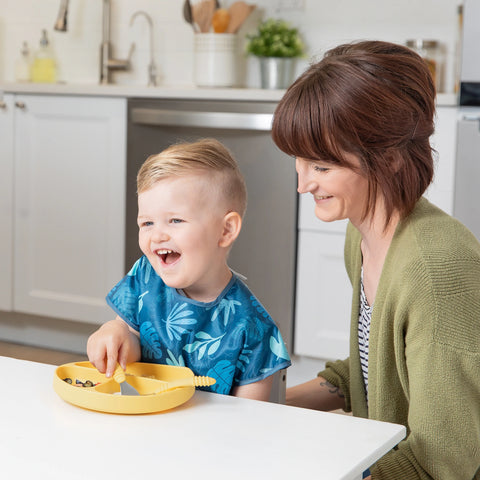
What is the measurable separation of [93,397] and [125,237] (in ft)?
7.41

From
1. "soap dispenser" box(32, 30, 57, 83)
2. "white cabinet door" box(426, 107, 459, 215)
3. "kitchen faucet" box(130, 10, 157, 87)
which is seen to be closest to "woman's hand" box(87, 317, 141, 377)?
"white cabinet door" box(426, 107, 459, 215)

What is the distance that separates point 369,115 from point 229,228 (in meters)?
0.23

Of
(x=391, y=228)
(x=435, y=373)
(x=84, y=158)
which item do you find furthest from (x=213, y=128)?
(x=435, y=373)

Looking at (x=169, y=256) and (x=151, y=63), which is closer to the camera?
(x=169, y=256)

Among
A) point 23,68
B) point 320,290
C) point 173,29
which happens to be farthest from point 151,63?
point 320,290

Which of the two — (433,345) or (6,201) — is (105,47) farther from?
(433,345)

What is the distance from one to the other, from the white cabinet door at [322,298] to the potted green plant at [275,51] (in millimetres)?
707

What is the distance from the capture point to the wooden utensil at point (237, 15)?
3.25 m

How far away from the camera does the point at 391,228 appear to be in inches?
44.1

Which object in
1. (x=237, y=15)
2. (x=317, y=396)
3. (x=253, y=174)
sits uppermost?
(x=237, y=15)

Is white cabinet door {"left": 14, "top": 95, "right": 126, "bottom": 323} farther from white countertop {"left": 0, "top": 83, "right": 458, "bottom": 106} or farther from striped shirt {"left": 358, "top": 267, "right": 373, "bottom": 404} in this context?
striped shirt {"left": 358, "top": 267, "right": 373, "bottom": 404}

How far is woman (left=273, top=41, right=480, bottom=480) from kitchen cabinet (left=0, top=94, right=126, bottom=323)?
2014 mm

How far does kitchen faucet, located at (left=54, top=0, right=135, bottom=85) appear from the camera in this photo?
3.51 m

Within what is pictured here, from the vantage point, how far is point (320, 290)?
2.80 meters
